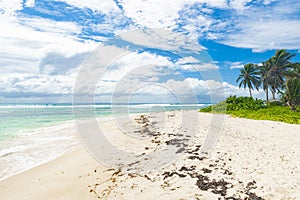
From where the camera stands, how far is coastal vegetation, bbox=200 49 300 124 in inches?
961

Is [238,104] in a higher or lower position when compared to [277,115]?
higher

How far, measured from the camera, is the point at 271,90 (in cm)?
4172

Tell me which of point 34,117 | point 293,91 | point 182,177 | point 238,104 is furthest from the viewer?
point 34,117

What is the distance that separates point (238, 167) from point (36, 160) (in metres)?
8.33

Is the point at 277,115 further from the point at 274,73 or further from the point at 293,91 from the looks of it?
the point at 274,73

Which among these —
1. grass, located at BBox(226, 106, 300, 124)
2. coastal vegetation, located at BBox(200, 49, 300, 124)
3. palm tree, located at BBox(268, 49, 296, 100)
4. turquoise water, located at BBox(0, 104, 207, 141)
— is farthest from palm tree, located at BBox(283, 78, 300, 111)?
turquoise water, located at BBox(0, 104, 207, 141)

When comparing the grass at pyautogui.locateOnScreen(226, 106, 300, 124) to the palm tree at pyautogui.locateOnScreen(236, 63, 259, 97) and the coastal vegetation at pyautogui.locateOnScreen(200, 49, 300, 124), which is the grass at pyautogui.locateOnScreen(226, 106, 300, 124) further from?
the palm tree at pyautogui.locateOnScreen(236, 63, 259, 97)

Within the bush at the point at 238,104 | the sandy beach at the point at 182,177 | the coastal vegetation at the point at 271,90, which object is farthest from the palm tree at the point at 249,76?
the sandy beach at the point at 182,177

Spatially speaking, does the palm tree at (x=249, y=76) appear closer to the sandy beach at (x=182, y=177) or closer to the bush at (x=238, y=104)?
the bush at (x=238, y=104)

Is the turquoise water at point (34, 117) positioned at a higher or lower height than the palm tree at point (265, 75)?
lower

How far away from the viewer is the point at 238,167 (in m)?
6.70

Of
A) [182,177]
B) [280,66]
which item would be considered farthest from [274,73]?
[182,177]

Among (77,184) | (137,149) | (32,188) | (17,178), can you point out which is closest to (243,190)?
(77,184)

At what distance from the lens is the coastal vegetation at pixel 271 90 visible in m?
24.4
